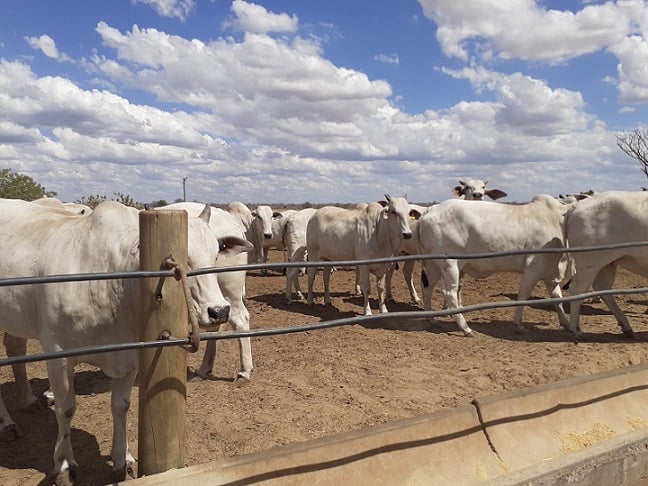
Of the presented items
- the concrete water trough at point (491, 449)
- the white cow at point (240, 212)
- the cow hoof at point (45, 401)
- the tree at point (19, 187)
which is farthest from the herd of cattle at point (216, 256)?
the tree at point (19, 187)

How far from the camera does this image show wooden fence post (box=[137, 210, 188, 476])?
2.48 meters

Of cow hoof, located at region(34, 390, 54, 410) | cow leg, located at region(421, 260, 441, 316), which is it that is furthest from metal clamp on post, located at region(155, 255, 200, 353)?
cow leg, located at region(421, 260, 441, 316)

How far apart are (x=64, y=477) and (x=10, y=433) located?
44.4 inches

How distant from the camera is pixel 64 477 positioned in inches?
146

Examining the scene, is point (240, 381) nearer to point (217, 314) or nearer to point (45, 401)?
point (45, 401)

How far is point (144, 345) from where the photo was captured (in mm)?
2373

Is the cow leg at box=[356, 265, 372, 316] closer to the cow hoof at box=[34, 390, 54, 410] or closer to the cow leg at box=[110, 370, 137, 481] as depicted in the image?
the cow hoof at box=[34, 390, 54, 410]

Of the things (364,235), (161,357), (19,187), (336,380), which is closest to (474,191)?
(364,235)

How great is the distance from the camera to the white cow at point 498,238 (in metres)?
9.01

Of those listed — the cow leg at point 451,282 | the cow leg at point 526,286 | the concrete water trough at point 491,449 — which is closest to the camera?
the concrete water trough at point 491,449

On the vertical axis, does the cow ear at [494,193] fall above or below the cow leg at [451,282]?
above

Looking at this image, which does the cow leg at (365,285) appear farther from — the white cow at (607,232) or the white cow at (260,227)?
the white cow at (260,227)

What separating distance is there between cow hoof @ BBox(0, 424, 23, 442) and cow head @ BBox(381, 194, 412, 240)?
22.8 feet

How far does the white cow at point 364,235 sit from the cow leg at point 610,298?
10.4ft
